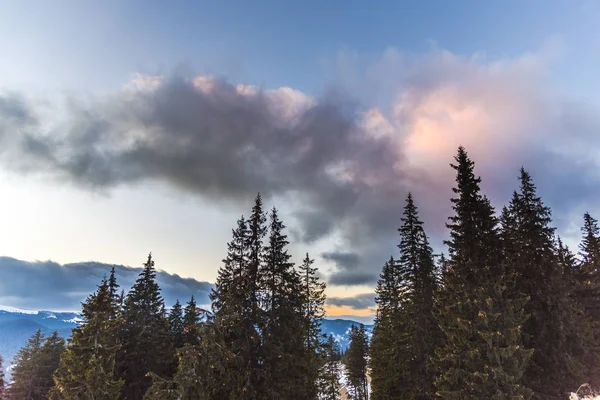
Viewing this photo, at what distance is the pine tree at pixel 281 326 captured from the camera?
23.2 m

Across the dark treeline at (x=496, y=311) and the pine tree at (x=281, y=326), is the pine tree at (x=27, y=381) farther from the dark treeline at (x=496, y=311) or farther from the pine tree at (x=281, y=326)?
the dark treeline at (x=496, y=311)

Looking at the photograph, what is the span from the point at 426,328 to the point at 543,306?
7.78 meters

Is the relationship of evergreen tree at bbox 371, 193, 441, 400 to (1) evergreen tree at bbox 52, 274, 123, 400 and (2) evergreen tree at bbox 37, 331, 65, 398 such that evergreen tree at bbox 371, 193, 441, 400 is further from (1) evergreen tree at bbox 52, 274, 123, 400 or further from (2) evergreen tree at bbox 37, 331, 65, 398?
Answer: (2) evergreen tree at bbox 37, 331, 65, 398

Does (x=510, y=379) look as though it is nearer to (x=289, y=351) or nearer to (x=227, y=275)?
→ (x=289, y=351)

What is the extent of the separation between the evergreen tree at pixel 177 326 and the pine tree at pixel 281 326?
16356 millimetres

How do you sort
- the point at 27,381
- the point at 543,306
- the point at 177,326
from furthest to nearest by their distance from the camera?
the point at 177,326, the point at 27,381, the point at 543,306

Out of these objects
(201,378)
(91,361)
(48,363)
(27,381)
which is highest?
(91,361)

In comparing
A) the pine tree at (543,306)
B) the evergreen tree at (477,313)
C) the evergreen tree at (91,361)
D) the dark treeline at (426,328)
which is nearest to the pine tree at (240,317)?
the dark treeline at (426,328)

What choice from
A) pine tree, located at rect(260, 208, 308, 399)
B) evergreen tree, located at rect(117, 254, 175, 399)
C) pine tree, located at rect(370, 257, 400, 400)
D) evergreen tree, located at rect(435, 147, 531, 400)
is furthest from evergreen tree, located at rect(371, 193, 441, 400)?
evergreen tree, located at rect(117, 254, 175, 399)

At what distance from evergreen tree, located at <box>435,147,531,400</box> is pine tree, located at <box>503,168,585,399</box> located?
1.81 meters

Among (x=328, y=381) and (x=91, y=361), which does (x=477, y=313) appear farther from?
(x=328, y=381)

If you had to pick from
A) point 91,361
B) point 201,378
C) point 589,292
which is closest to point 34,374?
point 91,361

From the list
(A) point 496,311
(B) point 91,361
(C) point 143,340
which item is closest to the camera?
(A) point 496,311

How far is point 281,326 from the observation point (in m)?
24.7
